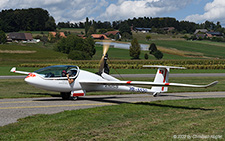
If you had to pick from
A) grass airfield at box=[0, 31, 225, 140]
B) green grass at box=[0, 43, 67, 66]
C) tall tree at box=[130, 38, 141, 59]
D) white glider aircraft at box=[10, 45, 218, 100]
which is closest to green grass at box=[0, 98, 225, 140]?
grass airfield at box=[0, 31, 225, 140]

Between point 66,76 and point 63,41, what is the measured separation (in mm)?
97160

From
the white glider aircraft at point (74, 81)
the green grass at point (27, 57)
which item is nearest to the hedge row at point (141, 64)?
the green grass at point (27, 57)

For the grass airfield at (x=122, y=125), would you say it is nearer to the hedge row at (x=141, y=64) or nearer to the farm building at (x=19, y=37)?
the hedge row at (x=141, y=64)

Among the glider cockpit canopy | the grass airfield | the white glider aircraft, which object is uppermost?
the glider cockpit canopy

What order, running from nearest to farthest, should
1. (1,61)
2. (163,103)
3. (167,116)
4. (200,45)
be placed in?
(167,116), (163,103), (1,61), (200,45)

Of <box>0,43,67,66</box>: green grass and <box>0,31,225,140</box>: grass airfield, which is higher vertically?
<box>0,31,225,140</box>: grass airfield

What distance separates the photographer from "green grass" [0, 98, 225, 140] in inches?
365

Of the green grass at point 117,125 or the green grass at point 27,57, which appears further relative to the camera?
the green grass at point 27,57

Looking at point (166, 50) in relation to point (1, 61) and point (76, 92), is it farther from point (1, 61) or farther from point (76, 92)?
point (76, 92)

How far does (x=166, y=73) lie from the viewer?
805 inches

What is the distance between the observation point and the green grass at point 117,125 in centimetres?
927

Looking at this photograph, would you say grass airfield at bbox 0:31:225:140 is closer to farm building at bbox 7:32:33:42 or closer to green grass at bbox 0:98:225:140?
green grass at bbox 0:98:225:140

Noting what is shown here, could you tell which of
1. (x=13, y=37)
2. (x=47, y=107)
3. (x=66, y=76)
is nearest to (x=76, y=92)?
(x=66, y=76)

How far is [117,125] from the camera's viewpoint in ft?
35.1
